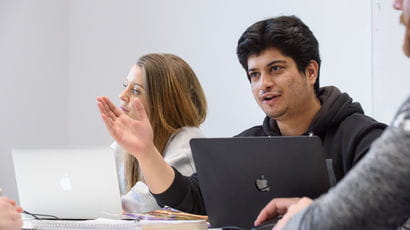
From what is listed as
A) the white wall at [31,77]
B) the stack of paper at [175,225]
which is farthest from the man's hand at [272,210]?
the white wall at [31,77]

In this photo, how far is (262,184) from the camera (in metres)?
1.28

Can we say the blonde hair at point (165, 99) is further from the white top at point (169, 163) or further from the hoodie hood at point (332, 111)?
Result: the hoodie hood at point (332, 111)

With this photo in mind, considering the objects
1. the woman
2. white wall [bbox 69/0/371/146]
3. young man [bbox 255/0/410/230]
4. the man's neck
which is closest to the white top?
the woman

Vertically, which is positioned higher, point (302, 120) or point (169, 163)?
point (302, 120)

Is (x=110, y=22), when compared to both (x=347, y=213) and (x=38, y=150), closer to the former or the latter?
(x=38, y=150)

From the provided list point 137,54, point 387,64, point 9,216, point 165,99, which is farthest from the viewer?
point 137,54

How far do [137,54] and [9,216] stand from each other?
2.07 meters

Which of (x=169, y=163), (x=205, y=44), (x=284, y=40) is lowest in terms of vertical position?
(x=169, y=163)

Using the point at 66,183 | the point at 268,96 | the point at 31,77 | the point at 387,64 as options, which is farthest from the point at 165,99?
the point at 31,77

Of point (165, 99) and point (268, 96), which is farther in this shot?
point (165, 99)

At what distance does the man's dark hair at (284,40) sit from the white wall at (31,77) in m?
1.76

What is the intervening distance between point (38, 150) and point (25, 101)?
1678mm

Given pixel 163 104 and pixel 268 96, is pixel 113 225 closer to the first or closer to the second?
pixel 268 96

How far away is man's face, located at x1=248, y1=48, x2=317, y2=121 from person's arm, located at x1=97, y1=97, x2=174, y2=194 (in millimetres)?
385
